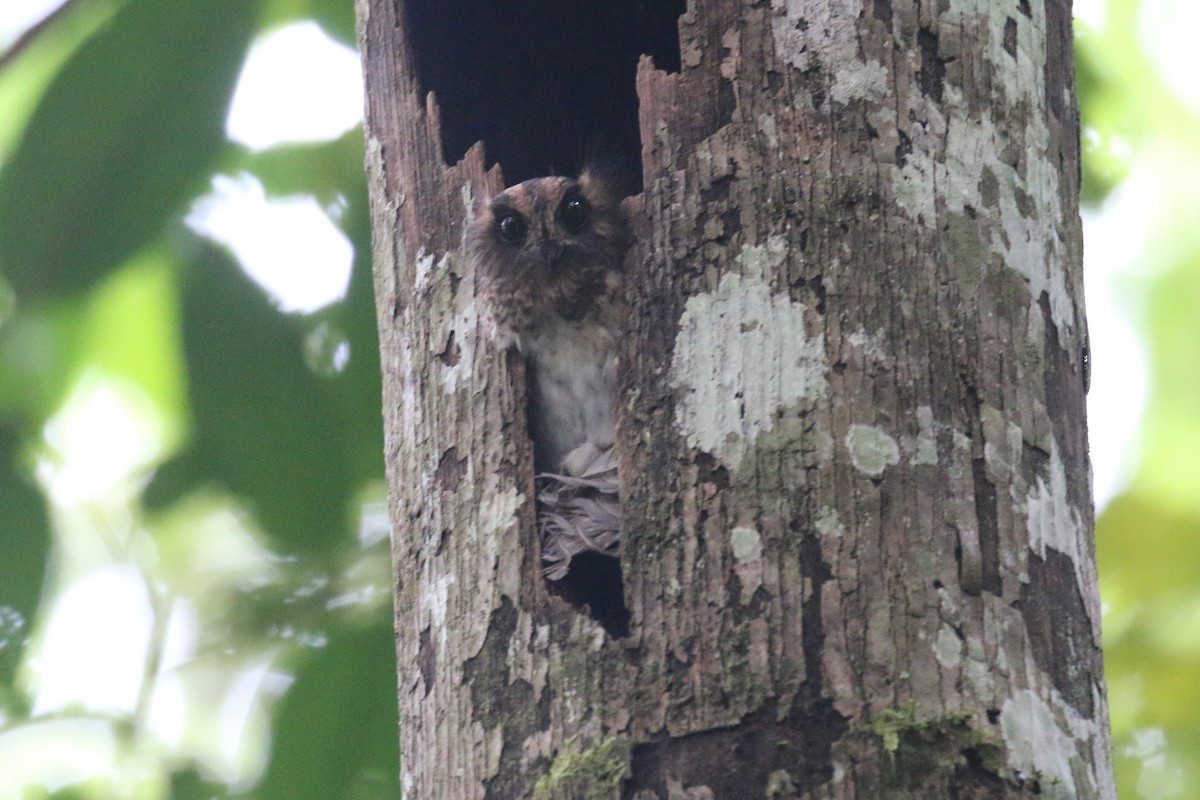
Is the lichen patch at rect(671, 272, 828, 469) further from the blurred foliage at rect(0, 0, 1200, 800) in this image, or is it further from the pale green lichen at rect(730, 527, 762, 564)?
the blurred foliage at rect(0, 0, 1200, 800)

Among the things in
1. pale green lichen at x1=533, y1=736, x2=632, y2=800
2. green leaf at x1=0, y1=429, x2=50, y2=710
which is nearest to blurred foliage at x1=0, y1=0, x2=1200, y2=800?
green leaf at x1=0, y1=429, x2=50, y2=710

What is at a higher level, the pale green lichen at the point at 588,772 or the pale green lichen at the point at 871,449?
the pale green lichen at the point at 871,449

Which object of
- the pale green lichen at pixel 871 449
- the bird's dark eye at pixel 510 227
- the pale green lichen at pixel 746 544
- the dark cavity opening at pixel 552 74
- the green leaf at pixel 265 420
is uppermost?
the dark cavity opening at pixel 552 74

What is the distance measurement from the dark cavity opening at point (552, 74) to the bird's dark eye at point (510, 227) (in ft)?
0.75

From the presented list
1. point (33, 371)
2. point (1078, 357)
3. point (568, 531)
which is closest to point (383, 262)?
point (568, 531)

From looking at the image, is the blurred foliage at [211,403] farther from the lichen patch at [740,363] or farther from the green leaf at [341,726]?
the lichen patch at [740,363]

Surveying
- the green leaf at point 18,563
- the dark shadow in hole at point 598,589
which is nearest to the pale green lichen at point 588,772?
the dark shadow in hole at point 598,589

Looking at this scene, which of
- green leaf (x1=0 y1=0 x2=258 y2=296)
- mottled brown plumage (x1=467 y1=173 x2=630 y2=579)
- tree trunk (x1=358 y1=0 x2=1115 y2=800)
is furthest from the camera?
green leaf (x1=0 y1=0 x2=258 y2=296)

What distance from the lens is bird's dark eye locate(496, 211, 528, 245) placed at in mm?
3119

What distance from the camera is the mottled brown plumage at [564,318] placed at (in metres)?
2.49

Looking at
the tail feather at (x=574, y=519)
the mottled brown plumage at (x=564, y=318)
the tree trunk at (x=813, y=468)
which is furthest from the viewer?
the mottled brown plumage at (x=564, y=318)

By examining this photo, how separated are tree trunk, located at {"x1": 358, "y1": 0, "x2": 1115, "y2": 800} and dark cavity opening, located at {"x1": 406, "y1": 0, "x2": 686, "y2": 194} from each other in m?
1.24

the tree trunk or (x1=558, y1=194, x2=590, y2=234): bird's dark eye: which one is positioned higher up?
(x1=558, y1=194, x2=590, y2=234): bird's dark eye

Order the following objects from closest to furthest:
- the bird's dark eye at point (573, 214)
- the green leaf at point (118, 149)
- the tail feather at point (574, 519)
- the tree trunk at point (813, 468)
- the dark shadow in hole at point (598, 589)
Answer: the tree trunk at point (813, 468) < the dark shadow in hole at point (598, 589) < the tail feather at point (574, 519) < the green leaf at point (118, 149) < the bird's dark eye at point (573, 214)
